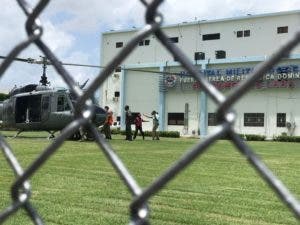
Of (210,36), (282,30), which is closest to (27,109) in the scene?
(282,30)

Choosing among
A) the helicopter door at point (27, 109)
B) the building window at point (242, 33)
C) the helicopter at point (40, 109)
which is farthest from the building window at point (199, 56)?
the helicopter door at point (27, 109)

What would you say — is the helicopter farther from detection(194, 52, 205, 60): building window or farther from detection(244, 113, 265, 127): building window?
detection(194, 52, 205, 60): building window

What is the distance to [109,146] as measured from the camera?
117 centimetres

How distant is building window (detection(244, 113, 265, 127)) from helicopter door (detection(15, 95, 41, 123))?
19147 millimetres

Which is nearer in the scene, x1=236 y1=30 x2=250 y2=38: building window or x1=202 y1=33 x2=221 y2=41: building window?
x1=236 y1=30 x2=250 y2=38: building window

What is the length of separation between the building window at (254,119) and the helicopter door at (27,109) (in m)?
19.1

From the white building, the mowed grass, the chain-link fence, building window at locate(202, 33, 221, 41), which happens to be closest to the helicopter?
the mowed grass

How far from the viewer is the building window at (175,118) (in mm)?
42466

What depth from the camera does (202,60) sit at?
42.8 m

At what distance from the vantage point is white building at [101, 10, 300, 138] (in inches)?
1490

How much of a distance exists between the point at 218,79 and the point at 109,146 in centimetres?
3976

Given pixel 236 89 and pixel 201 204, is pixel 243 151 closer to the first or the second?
pixel 236 89

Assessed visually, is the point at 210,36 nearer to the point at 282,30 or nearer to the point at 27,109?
the point at 282,30

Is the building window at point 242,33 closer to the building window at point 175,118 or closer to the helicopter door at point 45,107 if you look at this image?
the building window at point 175,118
